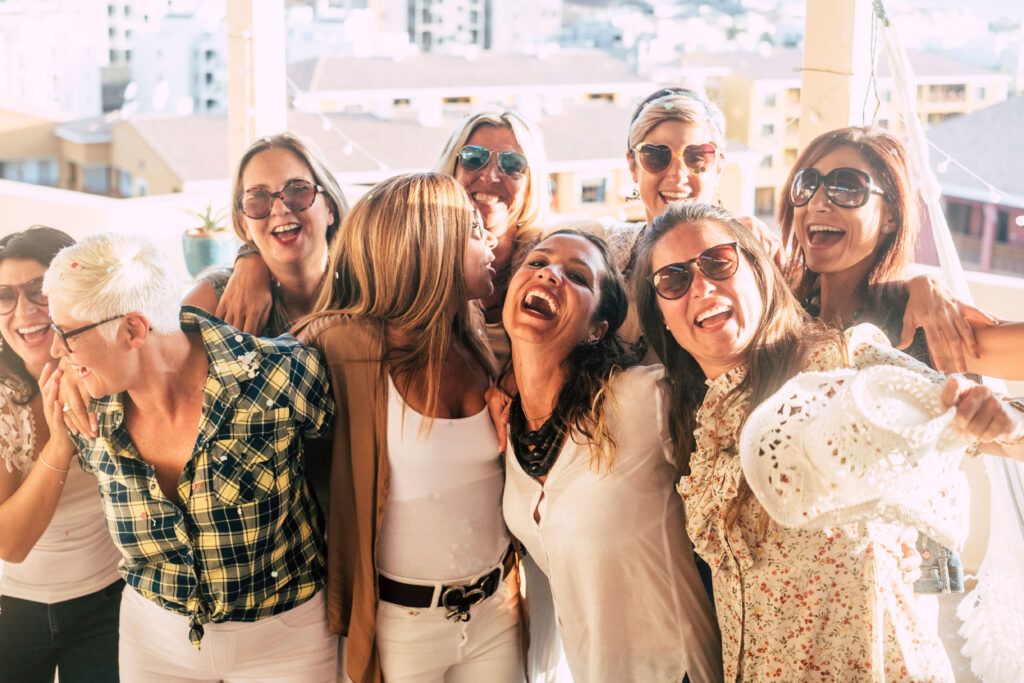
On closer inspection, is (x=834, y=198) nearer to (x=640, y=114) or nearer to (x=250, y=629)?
(x=640, y=114)

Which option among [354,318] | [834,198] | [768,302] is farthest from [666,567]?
[834,198]

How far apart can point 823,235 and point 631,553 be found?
2.69ft

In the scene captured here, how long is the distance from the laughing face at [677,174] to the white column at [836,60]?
101 cm

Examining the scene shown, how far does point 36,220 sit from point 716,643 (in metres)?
5.19

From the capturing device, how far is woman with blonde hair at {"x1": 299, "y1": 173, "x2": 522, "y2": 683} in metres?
1.76

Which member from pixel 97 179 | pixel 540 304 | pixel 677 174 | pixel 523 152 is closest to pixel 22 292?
pixel 540 304

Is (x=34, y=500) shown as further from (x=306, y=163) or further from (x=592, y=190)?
(x=592, y=190)

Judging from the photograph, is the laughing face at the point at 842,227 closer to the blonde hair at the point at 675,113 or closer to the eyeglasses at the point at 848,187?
the eyeglasses at the point at 848,187

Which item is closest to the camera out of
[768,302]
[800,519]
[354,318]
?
[800,519]

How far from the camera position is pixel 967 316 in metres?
1.86

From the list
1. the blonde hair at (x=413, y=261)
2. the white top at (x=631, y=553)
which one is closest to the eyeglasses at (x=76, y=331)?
the blonde hair at (x=413, y=261)

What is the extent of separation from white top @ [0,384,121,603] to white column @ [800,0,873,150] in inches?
96.9

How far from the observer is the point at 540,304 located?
1729 millimetres

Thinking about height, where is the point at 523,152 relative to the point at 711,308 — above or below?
above
